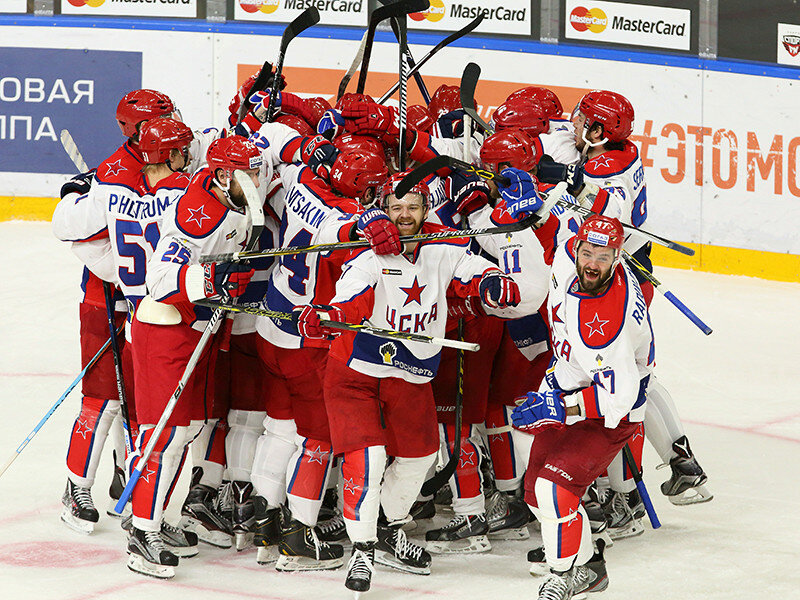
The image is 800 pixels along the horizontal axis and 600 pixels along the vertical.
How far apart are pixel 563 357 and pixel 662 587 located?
2.69 feet

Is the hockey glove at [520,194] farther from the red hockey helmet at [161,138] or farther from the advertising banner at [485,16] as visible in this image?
the advertising banner at [485,16]

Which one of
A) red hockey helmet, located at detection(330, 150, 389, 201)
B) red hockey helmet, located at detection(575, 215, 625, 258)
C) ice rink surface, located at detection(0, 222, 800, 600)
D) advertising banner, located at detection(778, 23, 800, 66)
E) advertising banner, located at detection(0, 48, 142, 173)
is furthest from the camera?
advertising banner, located at detection(778, 23, 800, 66)

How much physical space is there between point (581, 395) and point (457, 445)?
73cm

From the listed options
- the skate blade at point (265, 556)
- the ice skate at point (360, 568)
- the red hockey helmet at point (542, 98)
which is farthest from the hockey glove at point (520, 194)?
the skate blade at point (265, 556)

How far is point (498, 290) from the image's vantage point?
133 inches

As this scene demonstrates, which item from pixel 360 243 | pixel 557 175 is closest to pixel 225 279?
pixel 360 243

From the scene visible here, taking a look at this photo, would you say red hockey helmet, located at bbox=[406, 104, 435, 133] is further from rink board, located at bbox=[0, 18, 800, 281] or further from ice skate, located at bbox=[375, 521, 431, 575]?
rink board, located at bbox=[0, 18, 800, 281]

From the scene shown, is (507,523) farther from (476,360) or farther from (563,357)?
(563,357)

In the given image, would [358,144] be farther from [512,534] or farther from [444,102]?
[512,534]

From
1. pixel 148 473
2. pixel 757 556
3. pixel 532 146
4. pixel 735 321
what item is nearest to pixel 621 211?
pixel 532 146

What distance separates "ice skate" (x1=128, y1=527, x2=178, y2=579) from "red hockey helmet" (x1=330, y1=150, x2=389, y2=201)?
1.28 m

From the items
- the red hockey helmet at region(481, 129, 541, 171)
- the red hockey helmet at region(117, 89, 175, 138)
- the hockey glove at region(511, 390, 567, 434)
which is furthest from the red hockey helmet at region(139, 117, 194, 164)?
the hockey glove at region(511, 390, 567, 434)

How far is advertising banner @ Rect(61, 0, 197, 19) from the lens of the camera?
7445 millimetres

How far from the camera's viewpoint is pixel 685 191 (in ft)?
26.0
